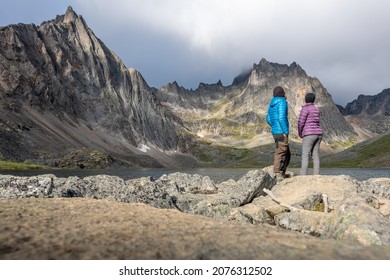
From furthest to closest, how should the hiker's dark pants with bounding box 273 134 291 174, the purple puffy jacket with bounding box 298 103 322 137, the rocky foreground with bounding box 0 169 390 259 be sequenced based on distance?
1. the hiker's dark pants with bounding box 273 134 291 174
2. the purple puffy jacket with bounding box 298 103 322 137
3. the rocky foreground with bounding box 0 169 390 259

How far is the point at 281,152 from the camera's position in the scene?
70.1ft

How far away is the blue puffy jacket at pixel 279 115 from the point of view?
66.9ft

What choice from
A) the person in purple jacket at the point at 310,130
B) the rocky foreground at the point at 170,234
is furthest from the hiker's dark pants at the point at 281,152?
the rocky foreground at the point at 170,234

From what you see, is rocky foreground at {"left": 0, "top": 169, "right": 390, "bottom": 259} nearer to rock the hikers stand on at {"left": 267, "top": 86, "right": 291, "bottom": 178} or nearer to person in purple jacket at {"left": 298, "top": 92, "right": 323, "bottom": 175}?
rock the hikers stand on at {"left": 267, "top": 86, "right": 291, "bottom": 178}

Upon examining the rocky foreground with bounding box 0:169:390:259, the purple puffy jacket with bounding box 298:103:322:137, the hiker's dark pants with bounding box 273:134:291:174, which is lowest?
the rocky foreground with bounding box 0:169:390:259

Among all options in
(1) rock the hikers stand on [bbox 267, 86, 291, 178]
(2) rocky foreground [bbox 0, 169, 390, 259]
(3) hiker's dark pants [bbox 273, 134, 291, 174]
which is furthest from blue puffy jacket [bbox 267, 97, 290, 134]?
(2) rocky foreground [bbox 0, 169, 390, 259]

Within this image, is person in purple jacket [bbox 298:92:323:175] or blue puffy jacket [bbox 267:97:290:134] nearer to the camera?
blue puffy jacket [bbox 267:97:290:134]

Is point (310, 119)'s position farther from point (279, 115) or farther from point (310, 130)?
point (279, 115)

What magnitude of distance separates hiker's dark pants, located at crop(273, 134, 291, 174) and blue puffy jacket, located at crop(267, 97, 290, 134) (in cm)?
37

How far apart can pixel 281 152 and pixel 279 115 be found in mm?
2427

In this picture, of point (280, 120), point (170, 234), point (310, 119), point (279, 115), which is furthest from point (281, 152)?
point (170, 234)

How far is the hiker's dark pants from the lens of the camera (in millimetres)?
20834
